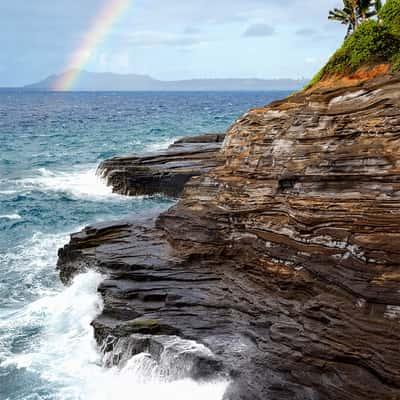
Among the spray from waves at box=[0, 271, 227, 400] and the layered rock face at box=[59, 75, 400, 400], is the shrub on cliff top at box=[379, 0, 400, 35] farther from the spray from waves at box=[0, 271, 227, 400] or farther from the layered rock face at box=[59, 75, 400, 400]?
the spray from waves at box=[0, 271, 227, 400]

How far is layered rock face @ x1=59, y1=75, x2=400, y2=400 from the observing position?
49.3 ft

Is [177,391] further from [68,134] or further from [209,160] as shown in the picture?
[68,134]

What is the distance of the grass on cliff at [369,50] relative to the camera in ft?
84.3

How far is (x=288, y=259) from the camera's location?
18.6m

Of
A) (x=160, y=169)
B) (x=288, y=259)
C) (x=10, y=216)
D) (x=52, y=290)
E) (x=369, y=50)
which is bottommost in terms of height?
(x=10, y=216)

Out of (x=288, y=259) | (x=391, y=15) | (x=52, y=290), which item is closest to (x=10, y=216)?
(x=52, y=290)

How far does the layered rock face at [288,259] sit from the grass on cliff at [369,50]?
239 inches

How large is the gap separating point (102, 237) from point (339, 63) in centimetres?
1579

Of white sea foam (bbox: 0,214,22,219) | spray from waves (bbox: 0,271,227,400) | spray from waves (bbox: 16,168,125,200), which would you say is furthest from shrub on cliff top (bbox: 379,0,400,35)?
white sea foam (bbox: 0,214,22,219)

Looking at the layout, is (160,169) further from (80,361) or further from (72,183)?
(80,361)

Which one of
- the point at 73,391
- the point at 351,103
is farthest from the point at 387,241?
the point at 73,391

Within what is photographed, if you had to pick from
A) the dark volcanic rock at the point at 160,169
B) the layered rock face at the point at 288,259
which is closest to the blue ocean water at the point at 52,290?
the dark volcanic rock at the point at 160,169

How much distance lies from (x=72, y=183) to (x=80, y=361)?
117ft

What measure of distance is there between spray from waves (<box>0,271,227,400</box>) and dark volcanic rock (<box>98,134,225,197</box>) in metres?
19.8
